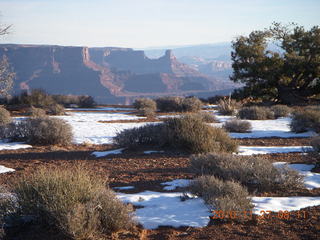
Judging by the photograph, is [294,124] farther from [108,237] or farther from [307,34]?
[307,34]

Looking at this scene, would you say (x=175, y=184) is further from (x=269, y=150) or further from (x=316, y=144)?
(x=269, y=150)

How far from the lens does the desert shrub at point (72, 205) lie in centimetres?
379

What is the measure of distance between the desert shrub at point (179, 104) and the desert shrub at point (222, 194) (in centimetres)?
1735

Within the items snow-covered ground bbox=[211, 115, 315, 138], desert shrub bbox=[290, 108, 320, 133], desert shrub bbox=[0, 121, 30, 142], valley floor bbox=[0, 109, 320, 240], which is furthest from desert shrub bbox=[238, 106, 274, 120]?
desert shrub bbox=[0, 121, 30, 142]

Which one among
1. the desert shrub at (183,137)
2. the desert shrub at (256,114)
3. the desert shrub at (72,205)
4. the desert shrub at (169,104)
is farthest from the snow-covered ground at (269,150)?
the desert shrub at (169,104)

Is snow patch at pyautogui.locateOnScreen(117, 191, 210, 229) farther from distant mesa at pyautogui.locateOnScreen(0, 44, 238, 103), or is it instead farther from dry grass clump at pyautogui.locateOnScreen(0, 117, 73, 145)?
distant mesa at pyautogui.locateOnScreen(0, 44, 238, 103)

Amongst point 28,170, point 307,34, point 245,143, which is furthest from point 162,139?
point 307,34

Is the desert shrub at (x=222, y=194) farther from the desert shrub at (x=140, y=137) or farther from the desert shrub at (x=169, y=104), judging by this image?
the desert shrub at (x=169, y=104)

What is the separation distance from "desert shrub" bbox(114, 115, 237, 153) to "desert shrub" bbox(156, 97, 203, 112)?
1262 centimetres

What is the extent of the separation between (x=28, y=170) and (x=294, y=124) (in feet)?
29.8

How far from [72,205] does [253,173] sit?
3.14 meters

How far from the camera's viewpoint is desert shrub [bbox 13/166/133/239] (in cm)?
379

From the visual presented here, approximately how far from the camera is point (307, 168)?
7156 mm

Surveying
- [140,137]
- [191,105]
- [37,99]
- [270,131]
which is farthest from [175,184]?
[37,99]
